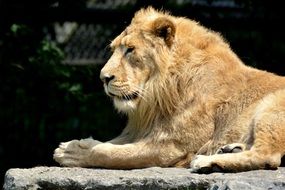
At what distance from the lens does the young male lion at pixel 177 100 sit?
649cm

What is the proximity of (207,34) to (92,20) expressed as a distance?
323 centimetres

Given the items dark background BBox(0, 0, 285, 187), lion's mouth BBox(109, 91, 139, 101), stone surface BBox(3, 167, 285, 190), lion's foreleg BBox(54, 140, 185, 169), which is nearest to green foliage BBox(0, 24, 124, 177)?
dark background BBox(0, 0, 285, 187)

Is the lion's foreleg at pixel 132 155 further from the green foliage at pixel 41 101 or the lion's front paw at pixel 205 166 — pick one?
the green foliage at pixel 41 101

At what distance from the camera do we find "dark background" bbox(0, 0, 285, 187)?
9.49 metres

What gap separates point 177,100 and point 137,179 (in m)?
0.85

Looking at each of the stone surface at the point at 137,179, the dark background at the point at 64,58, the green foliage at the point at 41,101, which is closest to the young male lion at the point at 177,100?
the stone surface at the point at 137,179

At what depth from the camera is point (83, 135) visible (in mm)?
10219

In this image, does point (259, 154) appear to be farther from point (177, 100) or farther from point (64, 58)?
point (64, 58)

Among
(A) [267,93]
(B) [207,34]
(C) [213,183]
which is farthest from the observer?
(B) [207,34]

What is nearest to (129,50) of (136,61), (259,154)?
(136,61)

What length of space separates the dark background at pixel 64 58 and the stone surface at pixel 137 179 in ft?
10.2

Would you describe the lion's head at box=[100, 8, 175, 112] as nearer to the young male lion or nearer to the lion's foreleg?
the young male lion

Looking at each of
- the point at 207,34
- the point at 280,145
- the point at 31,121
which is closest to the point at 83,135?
the point at 31,121

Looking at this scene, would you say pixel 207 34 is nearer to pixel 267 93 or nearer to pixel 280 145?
pixel 267 93
